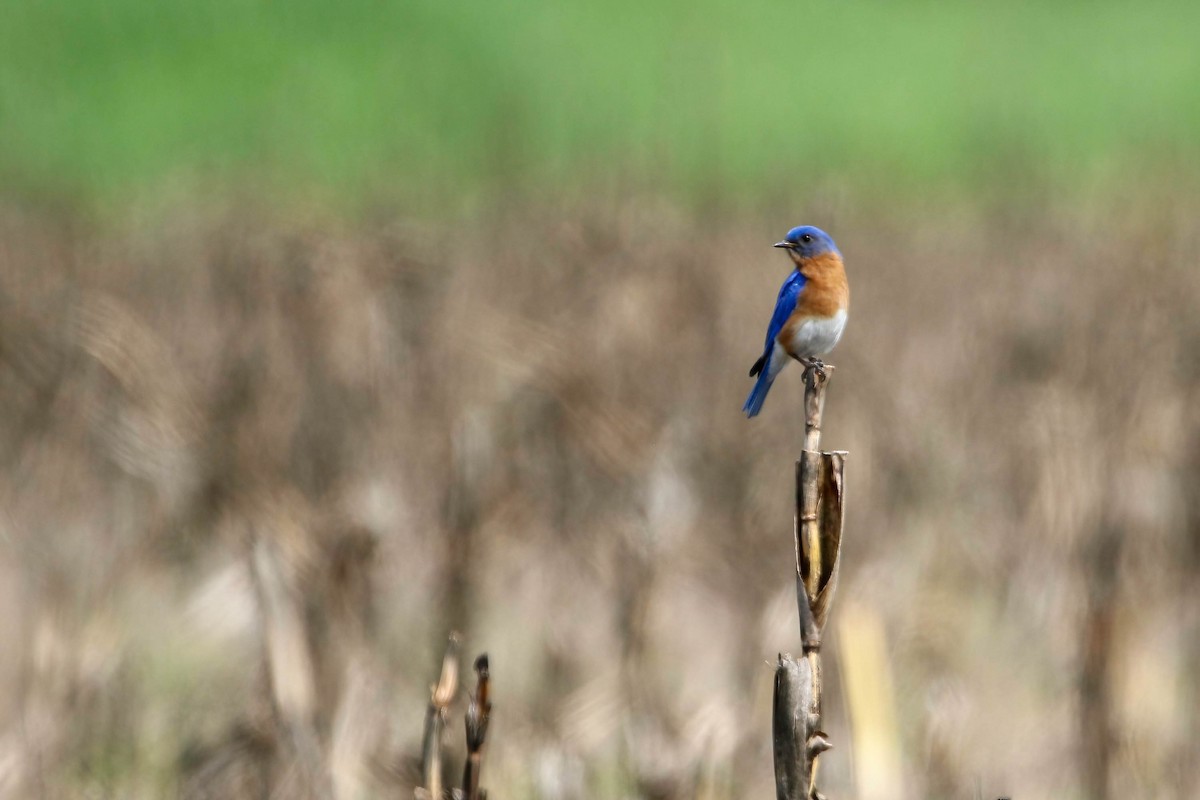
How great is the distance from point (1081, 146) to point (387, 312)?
12.2 meters

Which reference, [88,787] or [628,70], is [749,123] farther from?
[88,787]

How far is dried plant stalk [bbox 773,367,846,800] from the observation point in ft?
4.59

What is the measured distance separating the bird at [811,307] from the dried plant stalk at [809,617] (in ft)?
2.45

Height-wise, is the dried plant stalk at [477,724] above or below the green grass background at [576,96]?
below

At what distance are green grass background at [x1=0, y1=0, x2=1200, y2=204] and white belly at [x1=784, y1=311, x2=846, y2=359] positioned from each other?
2563 millimetres

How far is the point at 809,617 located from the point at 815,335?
0.93 m

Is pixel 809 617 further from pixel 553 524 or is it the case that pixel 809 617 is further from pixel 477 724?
pixel 553 524

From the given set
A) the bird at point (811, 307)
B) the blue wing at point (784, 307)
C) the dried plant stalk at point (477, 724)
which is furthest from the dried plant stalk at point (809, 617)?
the blue wing at point (784, 307)

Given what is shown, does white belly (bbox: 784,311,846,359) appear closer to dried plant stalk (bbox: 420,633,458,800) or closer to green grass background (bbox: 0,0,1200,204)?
dried plant stalk (bbox: 420,633,458,800)

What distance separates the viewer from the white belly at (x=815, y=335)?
7.45 feet

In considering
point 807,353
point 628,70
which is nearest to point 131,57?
point 628,70

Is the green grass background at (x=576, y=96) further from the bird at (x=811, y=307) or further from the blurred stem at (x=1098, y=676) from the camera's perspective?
the bird at (x=811, y=307)

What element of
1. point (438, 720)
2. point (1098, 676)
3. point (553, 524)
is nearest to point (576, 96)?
point (553, 524)

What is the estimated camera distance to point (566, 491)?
13.6 feet
